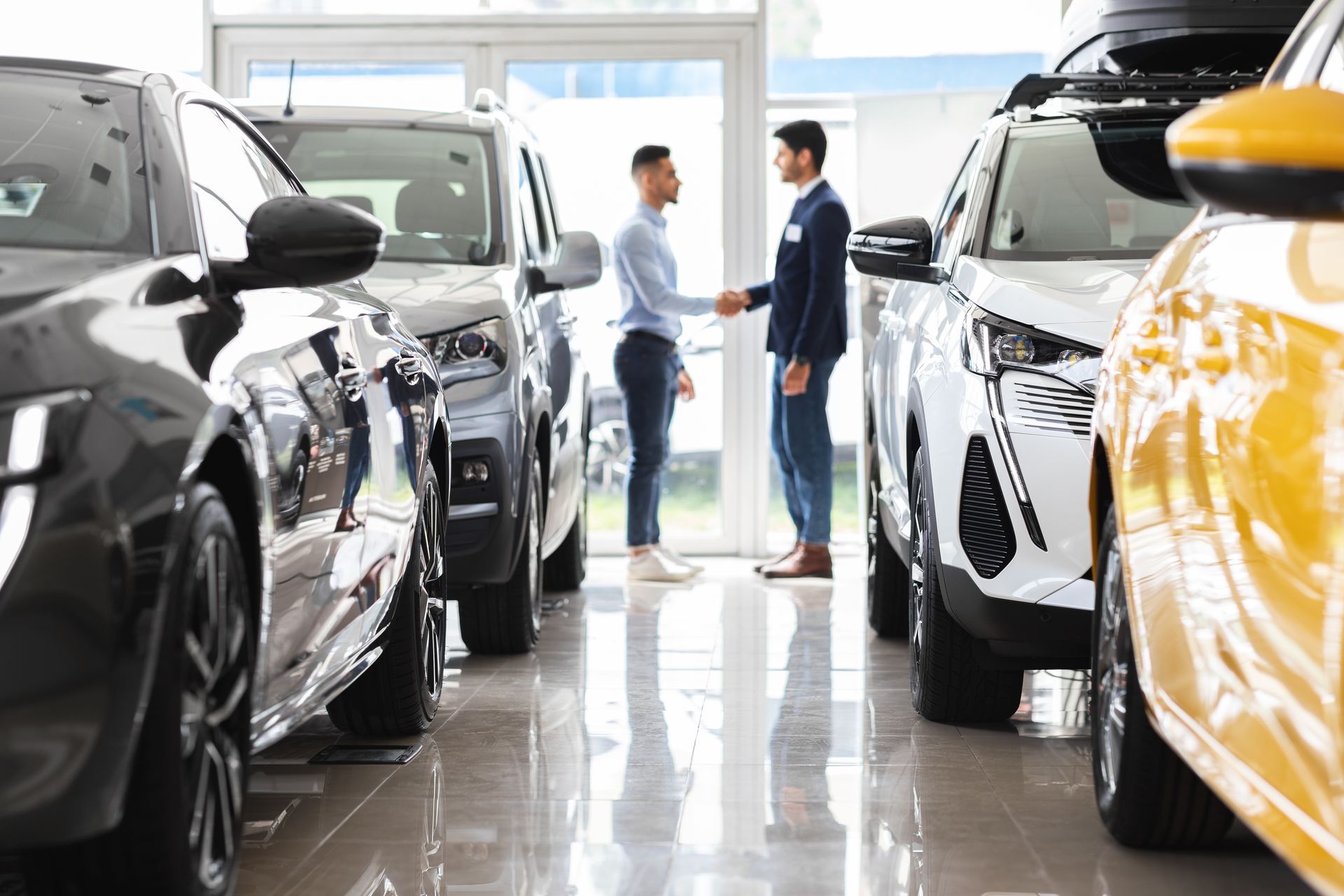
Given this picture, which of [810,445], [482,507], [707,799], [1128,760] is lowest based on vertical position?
[707,799]

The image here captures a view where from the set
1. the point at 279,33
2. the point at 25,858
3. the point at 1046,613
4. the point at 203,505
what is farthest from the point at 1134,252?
the point at 279,33

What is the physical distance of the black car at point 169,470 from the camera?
2041 millimetres

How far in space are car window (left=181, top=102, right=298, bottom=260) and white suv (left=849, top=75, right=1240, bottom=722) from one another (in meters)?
1.88

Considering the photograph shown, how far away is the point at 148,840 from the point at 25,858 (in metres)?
0.19

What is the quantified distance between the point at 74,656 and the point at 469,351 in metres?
3.61

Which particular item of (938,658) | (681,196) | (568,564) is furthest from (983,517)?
(681,196)

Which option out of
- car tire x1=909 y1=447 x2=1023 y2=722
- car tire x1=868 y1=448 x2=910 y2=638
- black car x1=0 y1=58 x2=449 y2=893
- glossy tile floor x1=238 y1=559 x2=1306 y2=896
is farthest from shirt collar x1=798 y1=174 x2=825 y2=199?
black car x1=0 y1=58 x2=449 y2=893

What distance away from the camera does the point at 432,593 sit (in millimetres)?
4625

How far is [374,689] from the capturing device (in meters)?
4.50

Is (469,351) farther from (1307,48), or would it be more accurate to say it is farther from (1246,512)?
(1246,512)

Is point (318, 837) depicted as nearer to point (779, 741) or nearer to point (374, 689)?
point (374, 689)

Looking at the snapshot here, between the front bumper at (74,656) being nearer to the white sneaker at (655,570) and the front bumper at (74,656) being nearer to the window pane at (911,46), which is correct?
the white sneaker at (655,570)

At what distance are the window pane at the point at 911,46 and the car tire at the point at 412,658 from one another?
6.68m

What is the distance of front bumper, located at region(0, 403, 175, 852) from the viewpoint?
2.01m
